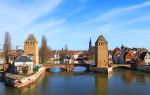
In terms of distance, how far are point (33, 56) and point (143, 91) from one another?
3507cm

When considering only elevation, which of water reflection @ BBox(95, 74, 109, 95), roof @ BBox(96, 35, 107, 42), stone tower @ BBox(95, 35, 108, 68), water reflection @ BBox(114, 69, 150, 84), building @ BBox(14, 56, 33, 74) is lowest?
water reflection @ BBox(95, 74, 109, 95)

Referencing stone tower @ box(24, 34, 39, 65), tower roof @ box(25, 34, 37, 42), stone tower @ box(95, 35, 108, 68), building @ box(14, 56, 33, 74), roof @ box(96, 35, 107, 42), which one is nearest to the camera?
building @ box(14, 56, 33, 74)

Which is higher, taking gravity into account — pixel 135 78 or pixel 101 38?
pixel 101 38

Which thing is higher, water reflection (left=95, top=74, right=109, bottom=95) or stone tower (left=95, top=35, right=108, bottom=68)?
stone tower (left=95, top=35, right=108, bottom=68)

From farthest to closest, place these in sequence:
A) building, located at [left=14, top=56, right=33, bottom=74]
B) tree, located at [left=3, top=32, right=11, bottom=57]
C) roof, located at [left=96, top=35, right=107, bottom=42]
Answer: roof, located at [left=96, top=35, right=107, bottom=42] → tree, located at [left=3, top=32, right=11, bottom=57] → building, located at [left=14, top=56, right=33, bottom=74]

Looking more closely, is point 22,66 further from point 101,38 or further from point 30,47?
point 101,38

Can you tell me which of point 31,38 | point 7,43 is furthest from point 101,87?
point 31,38

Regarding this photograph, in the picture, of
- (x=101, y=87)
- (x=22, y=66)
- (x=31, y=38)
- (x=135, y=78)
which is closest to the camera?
(x=101, y=87)

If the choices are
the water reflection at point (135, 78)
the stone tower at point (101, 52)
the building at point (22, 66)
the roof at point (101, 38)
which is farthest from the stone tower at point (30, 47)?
the water reflection at point (135, 78)

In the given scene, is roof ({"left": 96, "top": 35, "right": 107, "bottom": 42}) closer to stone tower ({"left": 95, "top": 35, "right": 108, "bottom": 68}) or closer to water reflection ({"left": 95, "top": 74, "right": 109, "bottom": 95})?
stone tower ({"left": 95, "top": 35, "right": 108, "bottom": 68})

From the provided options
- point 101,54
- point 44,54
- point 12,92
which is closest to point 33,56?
point 44,54

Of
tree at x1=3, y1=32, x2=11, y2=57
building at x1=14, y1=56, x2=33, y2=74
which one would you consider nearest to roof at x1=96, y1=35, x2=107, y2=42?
tree at x1=3, y1=32, x2=11, y2=57

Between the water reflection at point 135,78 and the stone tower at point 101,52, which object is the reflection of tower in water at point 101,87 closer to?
the water reflection at point 135,78

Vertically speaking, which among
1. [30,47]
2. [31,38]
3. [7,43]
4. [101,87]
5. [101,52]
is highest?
[31,38]
